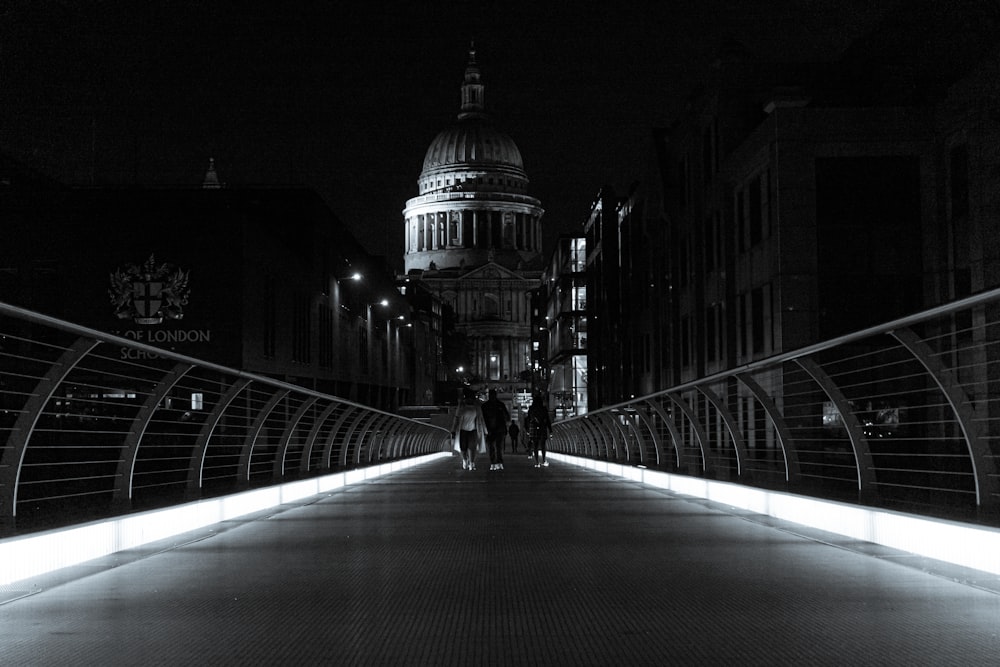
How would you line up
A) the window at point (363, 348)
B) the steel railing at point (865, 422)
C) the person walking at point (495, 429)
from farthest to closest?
the window at point (363, 348) < the person walking at point (495, 429) < the steel railing at point (865, 422)

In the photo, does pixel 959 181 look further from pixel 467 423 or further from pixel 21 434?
pixel 21 434

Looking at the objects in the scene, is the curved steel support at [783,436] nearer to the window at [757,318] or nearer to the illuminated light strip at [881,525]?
the illuminated light strip at [881,525]

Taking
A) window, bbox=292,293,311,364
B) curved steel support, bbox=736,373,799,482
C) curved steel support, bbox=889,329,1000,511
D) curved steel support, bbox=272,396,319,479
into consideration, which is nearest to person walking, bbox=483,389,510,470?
curved steel support, bbox=272,396,319,479

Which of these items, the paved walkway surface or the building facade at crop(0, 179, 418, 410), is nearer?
the paved walkway surface

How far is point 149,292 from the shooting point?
50.8 m

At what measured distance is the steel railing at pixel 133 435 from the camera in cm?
848

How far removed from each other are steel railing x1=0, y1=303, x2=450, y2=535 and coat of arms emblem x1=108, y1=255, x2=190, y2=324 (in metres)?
1.76

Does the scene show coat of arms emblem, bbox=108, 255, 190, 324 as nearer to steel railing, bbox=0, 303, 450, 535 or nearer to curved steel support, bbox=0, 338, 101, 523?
steel railing, bbox=0, 303, 450, 535

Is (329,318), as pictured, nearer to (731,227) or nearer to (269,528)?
(731,227)

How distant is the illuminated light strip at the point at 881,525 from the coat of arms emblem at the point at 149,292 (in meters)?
37.9

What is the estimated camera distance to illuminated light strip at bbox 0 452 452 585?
311 inches

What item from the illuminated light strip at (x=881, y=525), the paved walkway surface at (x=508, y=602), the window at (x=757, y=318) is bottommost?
the paved walkway surface at (x=508, y=602)

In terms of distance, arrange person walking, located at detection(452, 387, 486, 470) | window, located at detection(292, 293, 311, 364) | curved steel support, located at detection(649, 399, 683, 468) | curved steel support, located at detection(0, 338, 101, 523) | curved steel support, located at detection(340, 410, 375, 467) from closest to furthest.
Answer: curved steel support, located at detection(0, 338, 101, 523), curved steel support, located at detection(649, 399, 683, 468), curved steel support, located at detection(340, 410, 375, 467), person walking, located at detection(452, 387, 486, 470), window, located at detection(292, 293, 311, 364)

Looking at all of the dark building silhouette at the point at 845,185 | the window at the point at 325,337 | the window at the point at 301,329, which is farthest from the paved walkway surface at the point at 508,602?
the window at the point at 325,337
